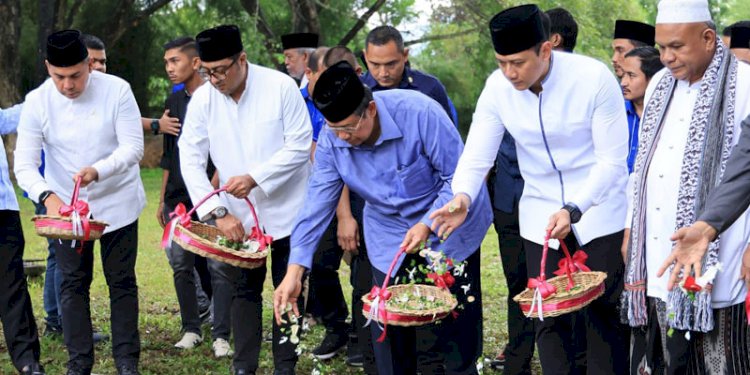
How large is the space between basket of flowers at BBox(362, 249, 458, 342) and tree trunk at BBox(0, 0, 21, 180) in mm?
17467

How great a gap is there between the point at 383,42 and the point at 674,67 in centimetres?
273

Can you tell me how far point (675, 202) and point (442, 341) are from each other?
138cm

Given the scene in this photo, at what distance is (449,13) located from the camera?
80.2ft

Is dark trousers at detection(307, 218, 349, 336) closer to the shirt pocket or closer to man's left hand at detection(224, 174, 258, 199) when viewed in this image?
man's left hand at detection(224, 174, 258, 199)

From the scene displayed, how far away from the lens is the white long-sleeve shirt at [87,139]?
7.39 meters

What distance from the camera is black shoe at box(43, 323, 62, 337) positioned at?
8.77 m

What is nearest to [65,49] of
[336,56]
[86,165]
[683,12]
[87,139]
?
[87,139]

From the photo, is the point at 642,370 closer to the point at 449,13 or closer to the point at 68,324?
the point at 68,324

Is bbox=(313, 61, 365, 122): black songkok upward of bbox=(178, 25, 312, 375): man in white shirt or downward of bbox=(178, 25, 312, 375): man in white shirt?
upward

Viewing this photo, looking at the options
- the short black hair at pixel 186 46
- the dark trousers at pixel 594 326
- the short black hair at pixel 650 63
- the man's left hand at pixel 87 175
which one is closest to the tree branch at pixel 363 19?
the short black hair at pixel 186 46

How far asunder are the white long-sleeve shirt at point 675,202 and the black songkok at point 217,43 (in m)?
2.60

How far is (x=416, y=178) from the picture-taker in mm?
5766

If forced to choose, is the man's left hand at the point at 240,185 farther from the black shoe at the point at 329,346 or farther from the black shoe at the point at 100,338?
the black shoe at the point at 100,338

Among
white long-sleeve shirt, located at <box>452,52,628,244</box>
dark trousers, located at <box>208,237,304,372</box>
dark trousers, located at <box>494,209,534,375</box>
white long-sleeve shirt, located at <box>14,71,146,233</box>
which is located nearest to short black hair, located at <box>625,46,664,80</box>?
dark trousers, located at <box>494,209,534,375</box>
